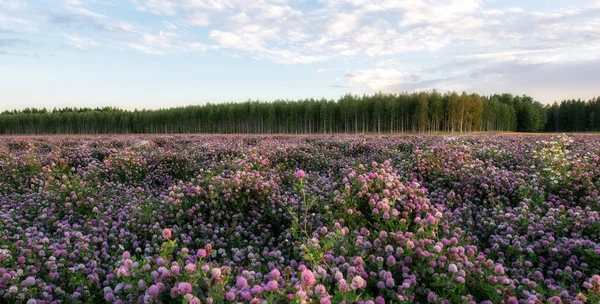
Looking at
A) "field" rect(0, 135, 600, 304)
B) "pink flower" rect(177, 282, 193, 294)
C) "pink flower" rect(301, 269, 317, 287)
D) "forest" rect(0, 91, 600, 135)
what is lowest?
"field" rect(0, 135, 600, 304)

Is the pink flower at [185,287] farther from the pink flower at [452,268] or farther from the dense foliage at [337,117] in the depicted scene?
the dense foliage at [337,117]

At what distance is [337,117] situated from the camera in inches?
3142

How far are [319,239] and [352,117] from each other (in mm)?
75007

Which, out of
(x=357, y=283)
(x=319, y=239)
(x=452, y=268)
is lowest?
(x=319, y=239)

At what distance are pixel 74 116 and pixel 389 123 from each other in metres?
85.4

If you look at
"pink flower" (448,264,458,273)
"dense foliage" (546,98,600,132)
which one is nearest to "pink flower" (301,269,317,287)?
"pink flower" (448,264,458,273)

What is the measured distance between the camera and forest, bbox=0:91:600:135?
74.6 m

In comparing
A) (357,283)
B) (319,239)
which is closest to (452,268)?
(357,283)

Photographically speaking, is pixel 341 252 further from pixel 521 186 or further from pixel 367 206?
pixel 521 186

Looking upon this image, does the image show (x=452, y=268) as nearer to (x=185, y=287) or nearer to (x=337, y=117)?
(x=185, y=287)

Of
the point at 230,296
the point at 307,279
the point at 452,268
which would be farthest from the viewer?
the point at 452,268

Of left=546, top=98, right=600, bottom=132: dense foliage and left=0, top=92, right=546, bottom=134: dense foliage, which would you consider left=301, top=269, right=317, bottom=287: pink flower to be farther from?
left=546, top=98, right=600, bottom=132: dense foliage

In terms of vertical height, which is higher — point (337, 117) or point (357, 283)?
point (337, 117)

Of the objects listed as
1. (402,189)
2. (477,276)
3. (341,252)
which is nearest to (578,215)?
(402,189)
